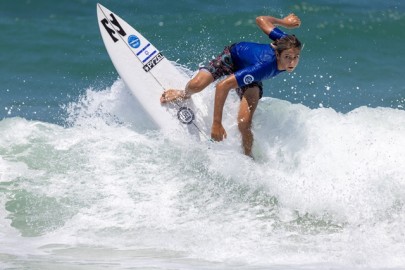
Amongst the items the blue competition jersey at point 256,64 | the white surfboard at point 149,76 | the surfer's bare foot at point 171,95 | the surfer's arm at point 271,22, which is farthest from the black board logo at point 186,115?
the surfer's arm at point 271,22

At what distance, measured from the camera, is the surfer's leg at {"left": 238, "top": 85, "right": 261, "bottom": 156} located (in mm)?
8039

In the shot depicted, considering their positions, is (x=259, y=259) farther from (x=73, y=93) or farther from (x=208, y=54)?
(x=208, y=54)

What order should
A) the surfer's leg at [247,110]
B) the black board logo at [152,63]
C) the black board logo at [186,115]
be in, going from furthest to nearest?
1. the black board logo at [152,63]
2. the black board logo at [186,115]
3. the surfer's leg at [247,110]

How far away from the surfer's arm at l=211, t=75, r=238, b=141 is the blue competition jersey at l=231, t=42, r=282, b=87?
0.24 feet

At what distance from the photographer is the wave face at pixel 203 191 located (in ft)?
21.8

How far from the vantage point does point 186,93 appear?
843cm

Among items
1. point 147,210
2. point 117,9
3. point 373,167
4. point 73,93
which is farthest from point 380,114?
point 117,9

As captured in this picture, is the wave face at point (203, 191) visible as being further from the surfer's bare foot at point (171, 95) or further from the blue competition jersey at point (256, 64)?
Result: the blue competition jersey at point (256, 64)

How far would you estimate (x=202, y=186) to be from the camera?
7.97 m

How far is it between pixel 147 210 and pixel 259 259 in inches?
54.8

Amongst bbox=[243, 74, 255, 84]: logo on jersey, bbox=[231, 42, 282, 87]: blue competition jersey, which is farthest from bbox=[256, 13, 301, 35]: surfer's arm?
bbox=[243, 74, 255, 84]: logo on jersey

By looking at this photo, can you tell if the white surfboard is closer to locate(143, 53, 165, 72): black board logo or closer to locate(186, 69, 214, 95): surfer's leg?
locate(143, 53, 165, 72): black board logo

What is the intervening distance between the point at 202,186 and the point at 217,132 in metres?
0.52

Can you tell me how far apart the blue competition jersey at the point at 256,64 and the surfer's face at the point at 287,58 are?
0.17 feet
